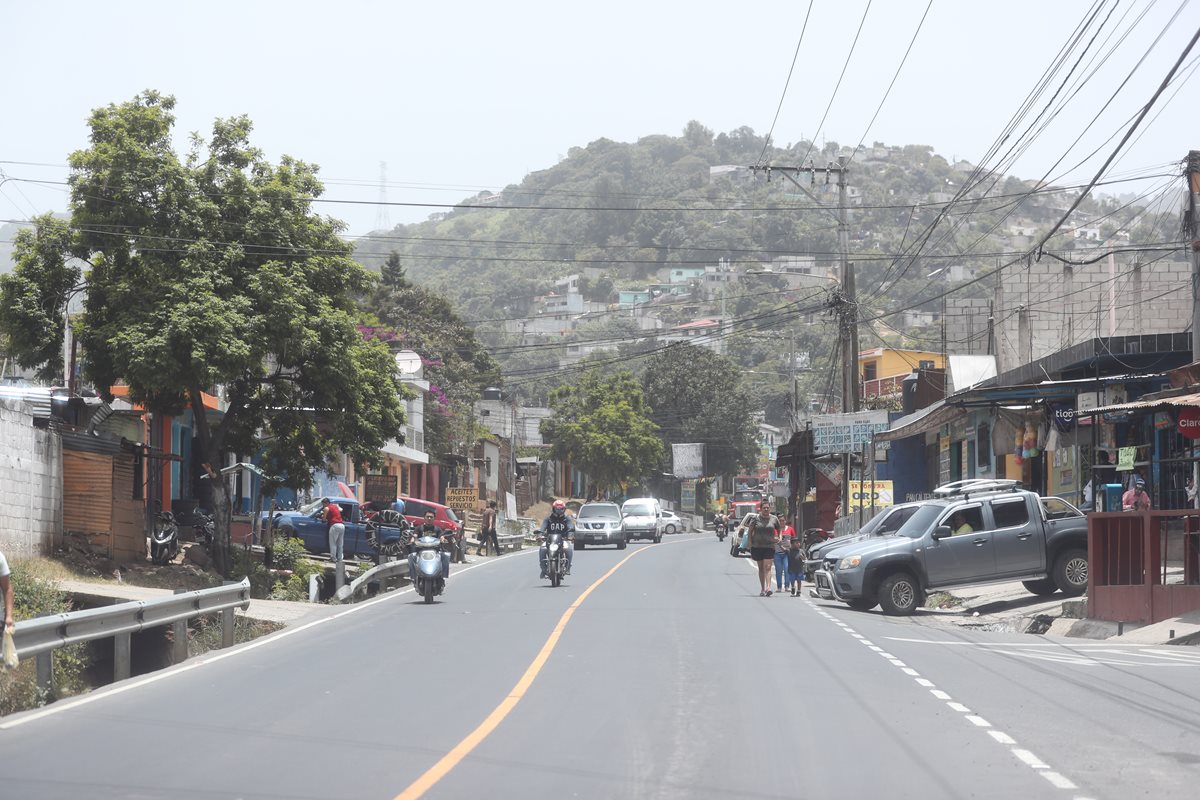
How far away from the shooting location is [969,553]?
2430 centimetres

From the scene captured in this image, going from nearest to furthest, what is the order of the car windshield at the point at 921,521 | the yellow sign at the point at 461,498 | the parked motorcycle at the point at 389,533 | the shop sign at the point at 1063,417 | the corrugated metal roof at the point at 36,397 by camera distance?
1. the corrugated metal roof at the point at 36,397
2. the car windshield at the point at 921,521
3. the shop sign at the point at 1063,417
4. the parked motorcycle at the point at 389,533
5. the yellow sign at the point at 461,498

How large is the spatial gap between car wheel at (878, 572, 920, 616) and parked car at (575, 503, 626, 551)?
28.7 m

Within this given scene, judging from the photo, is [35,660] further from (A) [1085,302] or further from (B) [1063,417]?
(A) [1085,302]

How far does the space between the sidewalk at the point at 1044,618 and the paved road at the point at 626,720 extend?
3.39ft

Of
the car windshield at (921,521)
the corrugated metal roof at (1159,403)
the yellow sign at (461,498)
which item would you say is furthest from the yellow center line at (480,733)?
the yellow sign at (461,498)

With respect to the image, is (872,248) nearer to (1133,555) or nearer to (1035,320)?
(1035,320)

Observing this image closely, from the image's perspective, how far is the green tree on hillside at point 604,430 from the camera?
91.8 meters

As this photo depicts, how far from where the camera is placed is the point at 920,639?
62.4 feet

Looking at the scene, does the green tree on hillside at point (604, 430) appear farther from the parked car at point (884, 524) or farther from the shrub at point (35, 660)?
the shrub at point (35, 660)

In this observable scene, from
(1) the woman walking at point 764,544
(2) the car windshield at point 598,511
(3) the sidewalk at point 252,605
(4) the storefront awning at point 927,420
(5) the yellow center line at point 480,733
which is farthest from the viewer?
(2) the car windshield at point 598,511

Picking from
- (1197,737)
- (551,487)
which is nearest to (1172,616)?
(1197,737)

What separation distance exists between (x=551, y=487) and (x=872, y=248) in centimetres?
9662

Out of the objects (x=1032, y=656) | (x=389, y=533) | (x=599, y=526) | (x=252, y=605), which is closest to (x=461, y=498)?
(x=599, y=526)

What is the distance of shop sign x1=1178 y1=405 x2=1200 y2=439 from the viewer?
19.4m
